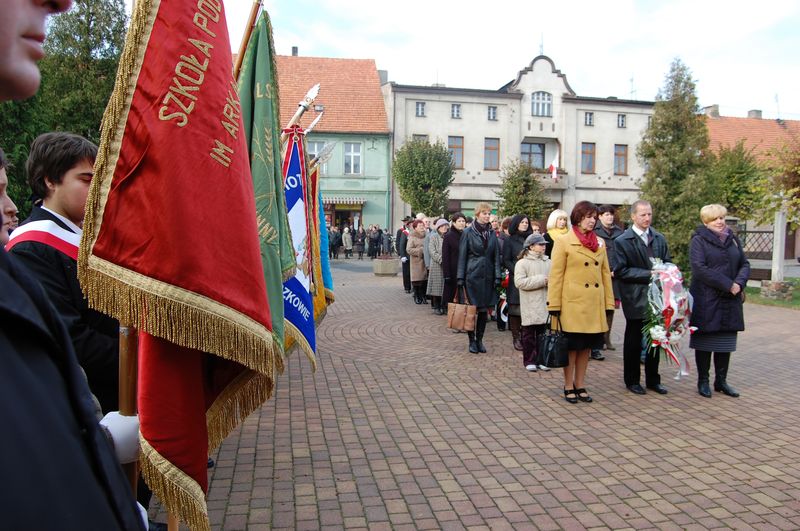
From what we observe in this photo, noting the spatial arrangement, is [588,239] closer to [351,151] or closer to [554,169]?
[554,169]

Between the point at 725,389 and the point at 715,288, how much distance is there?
3.97 ft

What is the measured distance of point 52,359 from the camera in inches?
38.0

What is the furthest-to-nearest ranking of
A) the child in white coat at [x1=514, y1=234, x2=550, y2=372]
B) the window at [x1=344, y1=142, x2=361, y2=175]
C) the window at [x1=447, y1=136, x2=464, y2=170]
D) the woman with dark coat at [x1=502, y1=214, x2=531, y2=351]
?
the window at [x1=344, y1=142, x2=361, y2=175]
the window at [x1=447, y1=136, x2=464, y2=170]
the woman with dark coat at [x1=502, y1=214, x2=531, y2=351]
the child in white coat at [x1=514, y1=234, x2=550, y2=372]

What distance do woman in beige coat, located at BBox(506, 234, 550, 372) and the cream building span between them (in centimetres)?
2857

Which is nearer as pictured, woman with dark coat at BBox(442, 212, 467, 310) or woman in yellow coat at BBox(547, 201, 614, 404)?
woman in yellow coat at BBox(547, 201, 614, 404)

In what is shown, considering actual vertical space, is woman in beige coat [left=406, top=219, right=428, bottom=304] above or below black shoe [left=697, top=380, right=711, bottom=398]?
above

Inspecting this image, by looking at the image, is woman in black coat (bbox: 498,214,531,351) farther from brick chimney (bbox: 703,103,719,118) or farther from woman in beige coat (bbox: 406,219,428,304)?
brick chimney (bbox: 703,103,719,118)

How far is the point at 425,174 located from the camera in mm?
31594

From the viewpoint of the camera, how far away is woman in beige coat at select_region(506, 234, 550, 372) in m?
7.59

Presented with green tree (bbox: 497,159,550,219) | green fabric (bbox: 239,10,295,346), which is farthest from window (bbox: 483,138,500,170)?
green fabric (bbox: 239,10,295,346)

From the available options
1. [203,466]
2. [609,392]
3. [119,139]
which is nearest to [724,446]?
[609,392]

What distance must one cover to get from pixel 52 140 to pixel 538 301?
19.9 ft

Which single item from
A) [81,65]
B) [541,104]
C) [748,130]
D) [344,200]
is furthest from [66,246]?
[748,130]

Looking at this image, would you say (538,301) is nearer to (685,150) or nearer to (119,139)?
(119,139)
